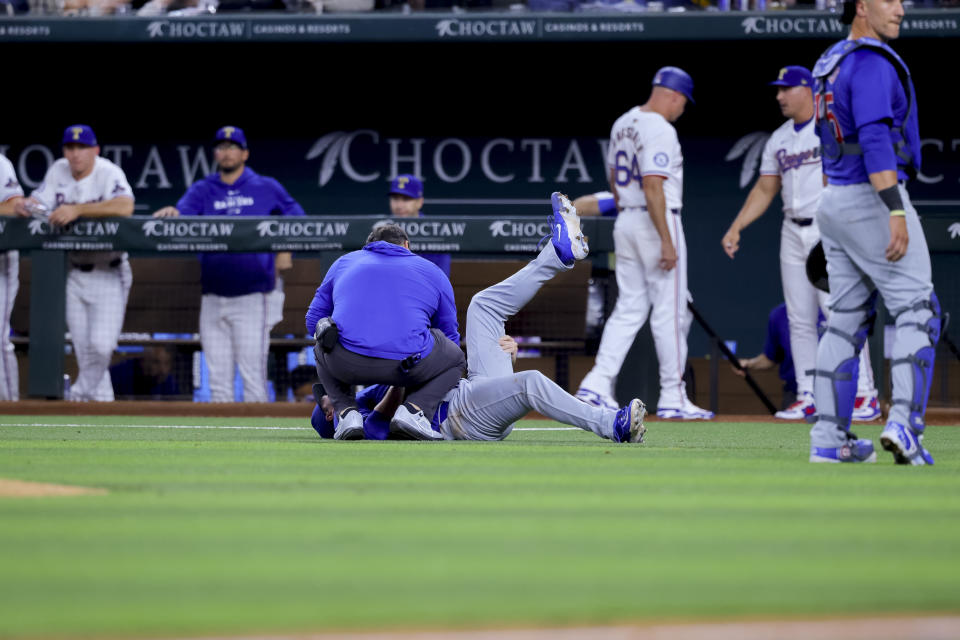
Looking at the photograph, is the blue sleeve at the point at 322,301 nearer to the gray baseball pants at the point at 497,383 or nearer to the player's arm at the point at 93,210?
the gray baseball pants at the point at 497,383

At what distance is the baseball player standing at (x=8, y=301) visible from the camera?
9.97 m

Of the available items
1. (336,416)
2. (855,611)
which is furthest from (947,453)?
(855,611)

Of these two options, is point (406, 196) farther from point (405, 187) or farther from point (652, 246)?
point (652, 246)

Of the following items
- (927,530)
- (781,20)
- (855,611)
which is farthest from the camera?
(781,20)

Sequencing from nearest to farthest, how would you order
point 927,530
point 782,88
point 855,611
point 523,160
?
point 855,611 < point 927,530 < point 782,88 < point 523,160

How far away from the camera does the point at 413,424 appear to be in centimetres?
667

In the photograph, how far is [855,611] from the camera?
2.40 metres

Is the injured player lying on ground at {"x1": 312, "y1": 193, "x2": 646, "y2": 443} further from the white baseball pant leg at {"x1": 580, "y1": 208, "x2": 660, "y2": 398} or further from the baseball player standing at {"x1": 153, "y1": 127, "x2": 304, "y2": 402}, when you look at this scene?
the baseball player standing at {"x1": 153, "y1": 127, "x2": 304, "y2": 402}

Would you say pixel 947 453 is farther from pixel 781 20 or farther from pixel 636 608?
pixel 781 20

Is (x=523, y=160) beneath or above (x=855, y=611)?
above

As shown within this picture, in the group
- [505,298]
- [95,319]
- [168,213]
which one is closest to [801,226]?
[505,298]

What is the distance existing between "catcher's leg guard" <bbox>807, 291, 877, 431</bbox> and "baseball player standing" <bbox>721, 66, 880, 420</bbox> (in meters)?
3.81

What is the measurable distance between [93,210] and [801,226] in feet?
15.9

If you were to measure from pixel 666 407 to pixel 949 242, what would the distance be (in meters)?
2.21
